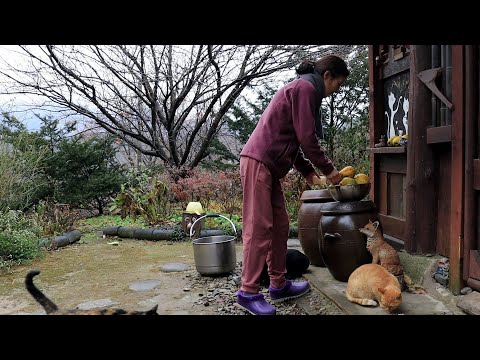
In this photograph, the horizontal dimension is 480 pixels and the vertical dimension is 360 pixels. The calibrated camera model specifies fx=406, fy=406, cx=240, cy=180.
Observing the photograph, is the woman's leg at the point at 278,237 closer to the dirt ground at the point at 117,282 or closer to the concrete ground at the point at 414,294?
the dirt ground at the point at 117,282

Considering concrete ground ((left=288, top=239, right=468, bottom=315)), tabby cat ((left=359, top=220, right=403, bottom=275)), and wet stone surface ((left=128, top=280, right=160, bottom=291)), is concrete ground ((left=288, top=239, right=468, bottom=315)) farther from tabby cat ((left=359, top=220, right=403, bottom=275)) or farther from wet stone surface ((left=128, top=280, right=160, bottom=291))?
wet stone surface ((left=128, top=280, right=160, bottom=291))

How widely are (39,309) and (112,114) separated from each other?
19.9ft

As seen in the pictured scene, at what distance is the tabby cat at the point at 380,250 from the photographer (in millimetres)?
2760

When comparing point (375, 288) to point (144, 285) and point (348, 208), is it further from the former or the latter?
point (144, 285)

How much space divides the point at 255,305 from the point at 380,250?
96cm

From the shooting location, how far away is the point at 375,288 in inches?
97.2

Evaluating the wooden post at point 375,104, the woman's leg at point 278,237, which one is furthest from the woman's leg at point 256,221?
the wooden post at point 375,104

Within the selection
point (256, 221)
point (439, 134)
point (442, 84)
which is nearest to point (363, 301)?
point (256, 221)

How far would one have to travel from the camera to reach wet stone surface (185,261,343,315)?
107 inches

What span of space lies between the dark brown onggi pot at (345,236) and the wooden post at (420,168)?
0.38m

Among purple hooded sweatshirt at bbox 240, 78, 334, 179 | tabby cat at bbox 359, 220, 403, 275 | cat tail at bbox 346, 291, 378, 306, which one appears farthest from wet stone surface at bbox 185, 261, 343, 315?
purple hooded sweatshirt at bbox 240, 78, 334, 179
